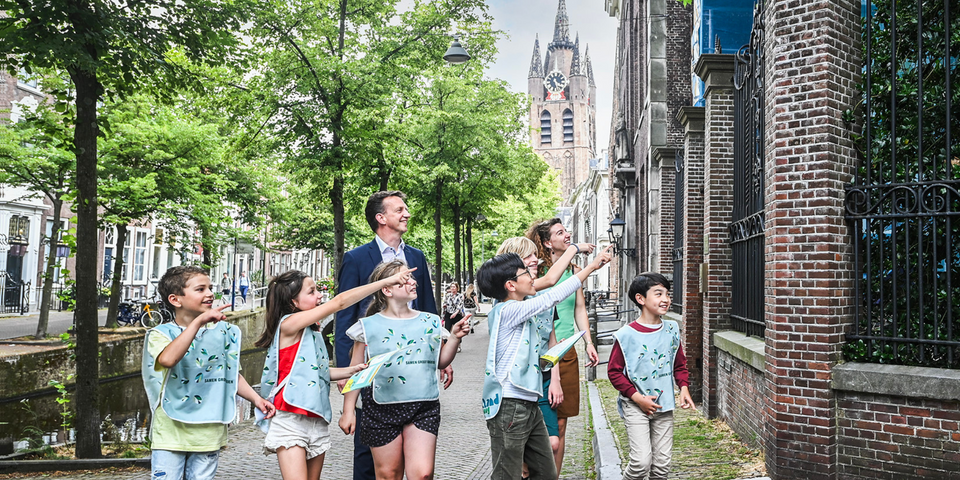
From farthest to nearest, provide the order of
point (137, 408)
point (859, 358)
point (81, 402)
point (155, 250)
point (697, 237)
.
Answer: point (155, 250) < point (137, 408) < point (697, 237) < point (81, 402) < point (859, 358)

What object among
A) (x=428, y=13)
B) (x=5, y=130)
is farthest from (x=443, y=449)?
(x=5, y=130)

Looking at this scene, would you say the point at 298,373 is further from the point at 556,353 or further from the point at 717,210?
Answer: the point at 717,210

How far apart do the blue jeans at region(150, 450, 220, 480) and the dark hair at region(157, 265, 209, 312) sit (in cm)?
72

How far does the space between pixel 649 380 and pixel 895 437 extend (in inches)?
70.2

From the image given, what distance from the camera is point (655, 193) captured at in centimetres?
1936

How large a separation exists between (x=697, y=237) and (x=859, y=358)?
16.6ft

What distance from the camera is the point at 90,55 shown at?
23.1 feet

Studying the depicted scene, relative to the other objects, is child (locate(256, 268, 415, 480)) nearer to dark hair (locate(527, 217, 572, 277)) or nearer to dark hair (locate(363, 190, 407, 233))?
dark hair (locate(363, 190, 407, 233))

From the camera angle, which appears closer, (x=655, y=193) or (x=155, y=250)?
Result: (x=655, y=193)

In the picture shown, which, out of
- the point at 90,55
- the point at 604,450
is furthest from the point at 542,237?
the point at 90,55

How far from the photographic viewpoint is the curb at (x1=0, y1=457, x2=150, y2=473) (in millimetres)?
7066

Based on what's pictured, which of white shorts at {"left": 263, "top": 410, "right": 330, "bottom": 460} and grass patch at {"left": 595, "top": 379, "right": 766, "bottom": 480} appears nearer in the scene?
white shorts at {"left": 263, "top": 410, "right": 330, "bottom": 460}

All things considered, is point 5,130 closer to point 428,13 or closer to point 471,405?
point 428,13

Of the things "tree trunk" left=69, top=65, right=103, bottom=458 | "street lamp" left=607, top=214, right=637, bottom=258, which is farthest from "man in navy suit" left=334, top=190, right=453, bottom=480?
"street lamp" left=607, top=214, right=637, bottom=258
